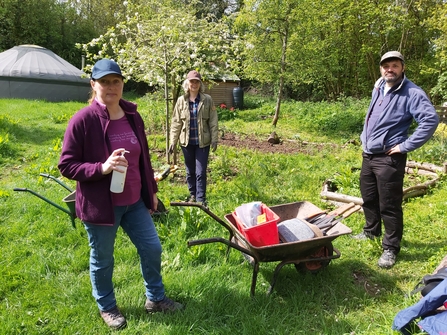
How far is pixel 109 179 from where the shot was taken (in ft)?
7.69

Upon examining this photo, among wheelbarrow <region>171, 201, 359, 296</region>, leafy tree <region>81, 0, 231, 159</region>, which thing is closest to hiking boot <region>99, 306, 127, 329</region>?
wheelbarrow <region>171, 201, 359, 296</region>

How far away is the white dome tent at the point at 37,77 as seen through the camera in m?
17.5

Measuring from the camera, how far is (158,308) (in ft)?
9.18

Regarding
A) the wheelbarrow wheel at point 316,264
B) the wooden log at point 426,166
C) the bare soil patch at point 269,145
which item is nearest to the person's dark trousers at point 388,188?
the wheelbarrow wheel at point 316,264

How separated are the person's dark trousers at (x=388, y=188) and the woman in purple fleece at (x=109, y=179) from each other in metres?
2.40

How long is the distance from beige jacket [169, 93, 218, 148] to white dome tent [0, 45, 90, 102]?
48.0 ft

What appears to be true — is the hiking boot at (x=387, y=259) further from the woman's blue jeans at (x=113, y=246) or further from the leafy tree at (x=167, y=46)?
the leafy tree at (x=167, y=46)

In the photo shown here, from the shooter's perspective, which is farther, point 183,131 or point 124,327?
point 183,131

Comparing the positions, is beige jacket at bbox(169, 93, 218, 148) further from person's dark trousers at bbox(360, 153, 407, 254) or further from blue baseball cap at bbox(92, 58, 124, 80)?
blue baseball cap at bbox(92, 58, 124, 80)

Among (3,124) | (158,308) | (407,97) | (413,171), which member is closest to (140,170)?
(158,308)

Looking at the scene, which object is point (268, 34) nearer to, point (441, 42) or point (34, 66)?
point (441, 42)

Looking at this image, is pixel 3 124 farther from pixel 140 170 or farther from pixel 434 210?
pixel 434 210

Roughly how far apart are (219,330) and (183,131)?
2963mm

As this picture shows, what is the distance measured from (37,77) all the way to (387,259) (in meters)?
19.0
